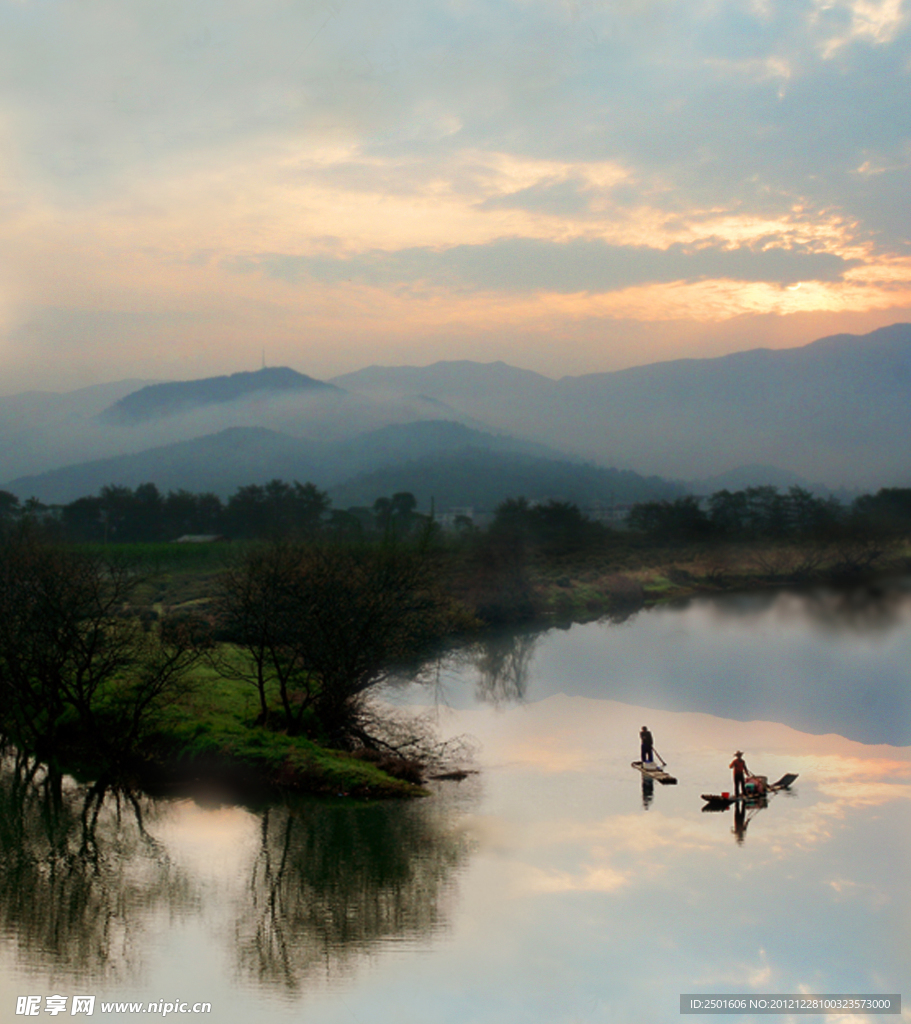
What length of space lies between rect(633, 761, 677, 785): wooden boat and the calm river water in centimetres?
20

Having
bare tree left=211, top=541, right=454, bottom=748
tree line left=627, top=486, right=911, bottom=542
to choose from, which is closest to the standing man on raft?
bare tree left=211, top=541, right=454, bottom=748

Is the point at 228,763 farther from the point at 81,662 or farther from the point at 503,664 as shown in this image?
the point at 503,664

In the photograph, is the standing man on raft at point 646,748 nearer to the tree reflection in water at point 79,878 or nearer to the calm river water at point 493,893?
the calm river water at point 493,893

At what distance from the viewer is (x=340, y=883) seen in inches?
670

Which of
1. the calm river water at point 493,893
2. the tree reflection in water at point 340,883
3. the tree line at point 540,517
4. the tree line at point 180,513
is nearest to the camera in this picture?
the calm river water at point 493,893

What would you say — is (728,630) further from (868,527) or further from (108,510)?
(108,510)

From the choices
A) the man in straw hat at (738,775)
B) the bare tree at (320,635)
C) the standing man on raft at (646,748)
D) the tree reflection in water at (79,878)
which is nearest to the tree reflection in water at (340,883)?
the tree reflection in water at (79,878)

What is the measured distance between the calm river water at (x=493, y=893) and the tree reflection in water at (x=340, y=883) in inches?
2.0

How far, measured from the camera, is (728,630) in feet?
175

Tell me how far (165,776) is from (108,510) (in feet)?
308

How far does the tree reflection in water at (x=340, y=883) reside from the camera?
1446cm

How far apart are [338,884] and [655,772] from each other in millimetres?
9387

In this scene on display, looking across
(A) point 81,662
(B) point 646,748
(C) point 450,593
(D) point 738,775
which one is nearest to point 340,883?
(D) point 738,775

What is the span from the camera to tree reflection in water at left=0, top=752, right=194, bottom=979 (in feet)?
47.8
